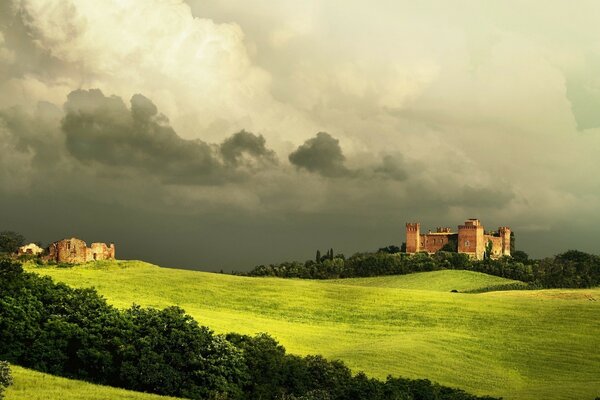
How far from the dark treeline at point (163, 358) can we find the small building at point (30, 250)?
72.7 metres

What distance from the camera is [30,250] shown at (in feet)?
397

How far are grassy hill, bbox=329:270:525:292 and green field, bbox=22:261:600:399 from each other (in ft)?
87.2

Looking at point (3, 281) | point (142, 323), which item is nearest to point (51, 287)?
point (3, 281)

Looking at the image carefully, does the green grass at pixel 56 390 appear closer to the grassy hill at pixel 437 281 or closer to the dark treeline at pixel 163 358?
the dark treeline at pixel 163 358

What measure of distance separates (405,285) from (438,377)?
8264cm

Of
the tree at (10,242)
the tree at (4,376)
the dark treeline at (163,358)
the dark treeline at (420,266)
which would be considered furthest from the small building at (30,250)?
the tree at (4,376)

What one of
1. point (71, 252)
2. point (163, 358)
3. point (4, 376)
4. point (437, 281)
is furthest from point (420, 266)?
point (4, 376)

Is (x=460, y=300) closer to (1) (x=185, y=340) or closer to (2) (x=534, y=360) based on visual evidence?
(2) (x=534, y=360)

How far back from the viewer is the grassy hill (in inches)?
5640

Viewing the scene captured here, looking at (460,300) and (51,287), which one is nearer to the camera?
(51,287)

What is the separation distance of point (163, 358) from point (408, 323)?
4862cm

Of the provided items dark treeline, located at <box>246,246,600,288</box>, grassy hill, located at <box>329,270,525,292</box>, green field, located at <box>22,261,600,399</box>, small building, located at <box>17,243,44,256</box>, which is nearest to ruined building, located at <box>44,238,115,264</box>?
small building, located at <box>17,243,44,256</box>

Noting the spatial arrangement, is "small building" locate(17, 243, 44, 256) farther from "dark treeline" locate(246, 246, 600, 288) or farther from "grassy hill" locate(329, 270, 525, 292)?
"grassy hill" locate(329, 270, 525, 292)

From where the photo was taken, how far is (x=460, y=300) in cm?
10094
